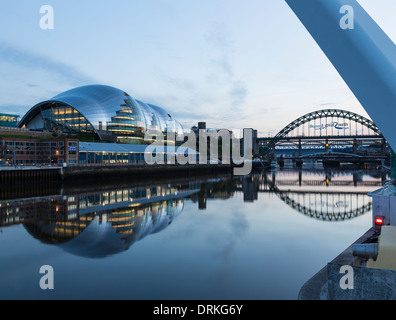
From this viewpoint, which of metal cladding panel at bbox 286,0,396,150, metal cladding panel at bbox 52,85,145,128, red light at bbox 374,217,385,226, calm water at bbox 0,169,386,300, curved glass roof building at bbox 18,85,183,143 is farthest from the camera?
curved glass roof building at bbox 18,85,183,143

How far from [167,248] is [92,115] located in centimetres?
6722

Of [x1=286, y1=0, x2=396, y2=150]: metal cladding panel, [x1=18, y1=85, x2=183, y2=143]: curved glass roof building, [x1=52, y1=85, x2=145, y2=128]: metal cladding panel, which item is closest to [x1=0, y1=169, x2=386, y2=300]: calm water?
[x1=286, y1=0, x2=396, y2=150]: metal cladding panel

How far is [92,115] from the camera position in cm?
7350

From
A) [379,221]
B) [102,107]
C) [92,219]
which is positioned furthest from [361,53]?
[102,107]

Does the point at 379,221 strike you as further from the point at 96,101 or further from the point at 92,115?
the point at 96,101

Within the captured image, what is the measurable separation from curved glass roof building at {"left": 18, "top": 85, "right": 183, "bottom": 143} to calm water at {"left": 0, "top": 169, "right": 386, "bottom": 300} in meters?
53.7

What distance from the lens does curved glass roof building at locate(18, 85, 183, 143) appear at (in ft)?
243

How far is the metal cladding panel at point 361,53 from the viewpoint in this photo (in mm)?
2965

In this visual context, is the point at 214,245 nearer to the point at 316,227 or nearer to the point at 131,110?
the point at 316,227

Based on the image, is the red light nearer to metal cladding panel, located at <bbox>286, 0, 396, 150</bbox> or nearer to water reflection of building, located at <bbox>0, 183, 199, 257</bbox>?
metal cladding panel, located at <bbox>286, 0, 396, 150</bbox>

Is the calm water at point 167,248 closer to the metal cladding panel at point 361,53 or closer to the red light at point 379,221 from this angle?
the red light at point 379,221

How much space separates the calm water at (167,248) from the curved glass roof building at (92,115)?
176 ft

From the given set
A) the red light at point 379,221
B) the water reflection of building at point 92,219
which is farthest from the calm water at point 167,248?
the red light at point 379,221

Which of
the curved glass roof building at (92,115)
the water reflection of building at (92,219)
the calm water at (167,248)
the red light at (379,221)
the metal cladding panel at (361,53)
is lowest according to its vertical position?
the calm water at (167,248)
